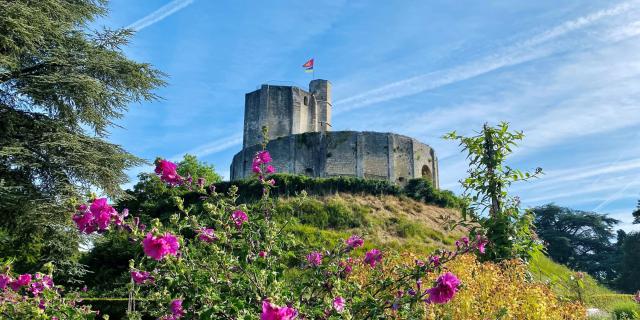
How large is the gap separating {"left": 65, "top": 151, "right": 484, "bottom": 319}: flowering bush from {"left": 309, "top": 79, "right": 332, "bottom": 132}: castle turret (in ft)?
124

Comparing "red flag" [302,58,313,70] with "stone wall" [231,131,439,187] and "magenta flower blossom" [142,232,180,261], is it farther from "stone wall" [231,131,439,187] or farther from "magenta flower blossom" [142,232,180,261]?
"magenta flower blossom" [142,232,180,261]

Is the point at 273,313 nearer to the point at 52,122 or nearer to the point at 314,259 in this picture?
the point at 314,259

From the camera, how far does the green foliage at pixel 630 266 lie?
3075 cm

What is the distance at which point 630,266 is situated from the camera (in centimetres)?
3209

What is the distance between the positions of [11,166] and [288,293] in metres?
10.2

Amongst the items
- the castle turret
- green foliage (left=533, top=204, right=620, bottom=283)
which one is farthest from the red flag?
green foliage (left=533, top=204, right=620, bottom=283)

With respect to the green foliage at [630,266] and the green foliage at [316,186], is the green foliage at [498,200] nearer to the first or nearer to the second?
the green foliage at [316,186]

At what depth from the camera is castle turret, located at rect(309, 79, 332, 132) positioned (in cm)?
4138

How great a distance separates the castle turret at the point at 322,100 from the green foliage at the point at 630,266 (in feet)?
77.5

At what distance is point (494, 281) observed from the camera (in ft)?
13.6

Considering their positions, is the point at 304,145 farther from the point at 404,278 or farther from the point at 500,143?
the point at 404,278

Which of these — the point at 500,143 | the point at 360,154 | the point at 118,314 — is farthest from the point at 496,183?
the point at 360,154

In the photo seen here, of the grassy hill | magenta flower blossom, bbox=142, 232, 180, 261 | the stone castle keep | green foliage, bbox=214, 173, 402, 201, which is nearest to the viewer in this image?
magenta flower blossom, bbox=142, 232, 180, 261

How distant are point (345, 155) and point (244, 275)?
30746 millimetres
